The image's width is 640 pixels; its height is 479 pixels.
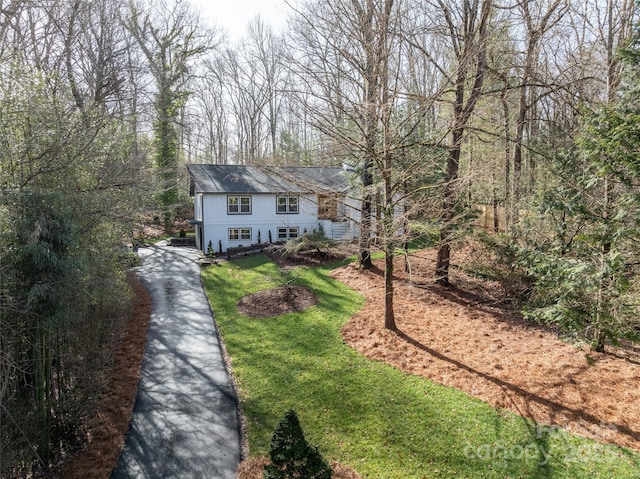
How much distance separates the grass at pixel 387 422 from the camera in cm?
497

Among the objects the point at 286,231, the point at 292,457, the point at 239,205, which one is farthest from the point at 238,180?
the point at 292,457

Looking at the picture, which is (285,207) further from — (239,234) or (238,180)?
(238,180)

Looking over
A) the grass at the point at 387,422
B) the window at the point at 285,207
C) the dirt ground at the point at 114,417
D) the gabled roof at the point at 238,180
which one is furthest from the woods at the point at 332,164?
the window at the point at 285,207

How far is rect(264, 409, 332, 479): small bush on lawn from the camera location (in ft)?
13.9

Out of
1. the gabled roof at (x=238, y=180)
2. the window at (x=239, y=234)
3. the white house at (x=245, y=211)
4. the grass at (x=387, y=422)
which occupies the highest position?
the gabled roof at (x=238, y=180)

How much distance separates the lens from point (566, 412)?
5.88 meters

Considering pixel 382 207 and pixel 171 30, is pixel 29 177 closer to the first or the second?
pixel 382 207

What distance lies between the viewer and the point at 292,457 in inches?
167

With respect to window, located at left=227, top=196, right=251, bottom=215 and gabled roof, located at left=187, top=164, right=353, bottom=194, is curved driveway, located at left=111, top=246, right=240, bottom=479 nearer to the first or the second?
window, located at left=227, top=196, right=251, bottom=215

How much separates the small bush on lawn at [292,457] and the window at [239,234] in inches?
728

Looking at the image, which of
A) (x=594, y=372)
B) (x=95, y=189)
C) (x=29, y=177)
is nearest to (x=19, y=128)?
(x=29, y=177)

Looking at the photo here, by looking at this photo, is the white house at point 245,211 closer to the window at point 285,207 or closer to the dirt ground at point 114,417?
the window at point 285,207

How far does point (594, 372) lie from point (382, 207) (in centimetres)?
543

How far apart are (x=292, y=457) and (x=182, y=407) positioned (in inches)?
140
